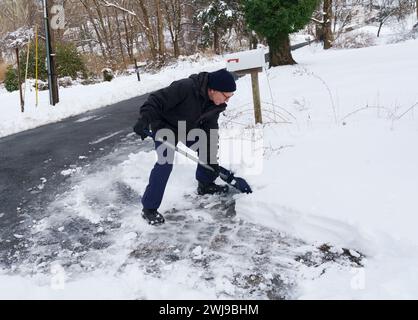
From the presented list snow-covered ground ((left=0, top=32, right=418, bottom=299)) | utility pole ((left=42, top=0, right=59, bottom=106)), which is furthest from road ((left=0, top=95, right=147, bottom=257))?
utility pole ((left=42, top=0, right=59, bottom=106))

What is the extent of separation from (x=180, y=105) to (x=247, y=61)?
253 cm

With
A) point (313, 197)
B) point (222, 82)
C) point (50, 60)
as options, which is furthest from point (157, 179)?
point (50, 60)

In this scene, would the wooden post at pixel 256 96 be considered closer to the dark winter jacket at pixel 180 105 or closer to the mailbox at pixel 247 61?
the mailbox at pixel 247 61

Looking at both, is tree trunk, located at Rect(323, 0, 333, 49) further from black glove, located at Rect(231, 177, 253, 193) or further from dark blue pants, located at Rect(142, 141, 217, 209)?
dark blue pants, located at Rect(142, 141, 217, 209)

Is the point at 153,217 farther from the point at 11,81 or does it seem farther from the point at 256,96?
the point at 11,81

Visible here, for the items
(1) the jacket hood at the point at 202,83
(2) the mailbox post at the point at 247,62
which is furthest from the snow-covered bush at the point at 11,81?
(1) the jacket hood at the point at 202,83

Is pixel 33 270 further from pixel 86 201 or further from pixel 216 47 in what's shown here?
pixel 216 47

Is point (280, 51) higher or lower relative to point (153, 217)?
higher

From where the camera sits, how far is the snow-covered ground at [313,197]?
277 cm

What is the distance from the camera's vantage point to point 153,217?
12.4 feet

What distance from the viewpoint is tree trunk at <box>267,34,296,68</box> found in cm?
1189

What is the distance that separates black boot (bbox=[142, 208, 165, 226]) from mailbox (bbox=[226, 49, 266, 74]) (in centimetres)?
282

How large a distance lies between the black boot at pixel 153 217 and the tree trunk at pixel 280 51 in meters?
9.30
